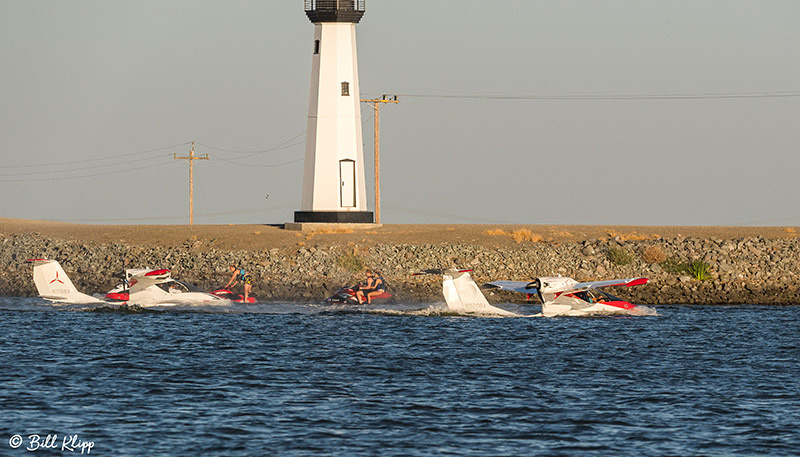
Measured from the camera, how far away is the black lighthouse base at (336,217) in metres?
68.8

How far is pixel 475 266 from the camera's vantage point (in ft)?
199

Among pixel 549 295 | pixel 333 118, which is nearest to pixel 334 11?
pixel 333 118

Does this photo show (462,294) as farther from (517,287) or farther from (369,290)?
(369,290)

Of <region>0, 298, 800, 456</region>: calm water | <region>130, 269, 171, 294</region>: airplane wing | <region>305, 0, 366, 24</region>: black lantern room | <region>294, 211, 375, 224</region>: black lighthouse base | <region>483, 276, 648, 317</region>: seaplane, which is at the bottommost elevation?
<region>0, 298, 800, 456</region>: calm water

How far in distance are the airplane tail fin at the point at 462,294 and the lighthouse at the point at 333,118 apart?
2425 cm

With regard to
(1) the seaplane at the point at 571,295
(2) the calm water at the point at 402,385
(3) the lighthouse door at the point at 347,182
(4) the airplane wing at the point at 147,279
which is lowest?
(2) the calm water at the point at 402,385

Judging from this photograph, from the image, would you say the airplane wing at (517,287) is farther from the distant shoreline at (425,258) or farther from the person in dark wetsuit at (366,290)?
the distant shoreline at (425,258)

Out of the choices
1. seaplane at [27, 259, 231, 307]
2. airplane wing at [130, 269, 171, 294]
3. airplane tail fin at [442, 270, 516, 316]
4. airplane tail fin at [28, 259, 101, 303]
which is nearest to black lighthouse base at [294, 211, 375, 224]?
seaplane at [27, 259, 231, 307]

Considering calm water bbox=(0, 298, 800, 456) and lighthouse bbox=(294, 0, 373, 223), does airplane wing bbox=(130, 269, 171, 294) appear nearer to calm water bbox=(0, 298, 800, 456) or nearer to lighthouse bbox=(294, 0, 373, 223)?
calm water bbox=(0, 298, 800, 456)

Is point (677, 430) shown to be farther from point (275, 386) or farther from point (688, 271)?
point (688, 271)

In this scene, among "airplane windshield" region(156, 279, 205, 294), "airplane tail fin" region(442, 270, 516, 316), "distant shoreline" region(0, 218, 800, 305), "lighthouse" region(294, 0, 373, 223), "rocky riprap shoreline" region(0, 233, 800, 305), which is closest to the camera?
"airplane tail fin" region(442, 270, 516, 316)

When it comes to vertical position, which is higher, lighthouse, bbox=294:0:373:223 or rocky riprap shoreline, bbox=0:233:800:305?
lighthouse, bbox=294:0:373:223

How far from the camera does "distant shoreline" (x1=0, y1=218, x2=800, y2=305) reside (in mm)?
57156

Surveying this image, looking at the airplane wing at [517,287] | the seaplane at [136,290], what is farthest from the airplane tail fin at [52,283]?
the airplane wing at [517,287]
